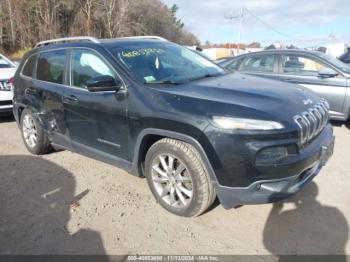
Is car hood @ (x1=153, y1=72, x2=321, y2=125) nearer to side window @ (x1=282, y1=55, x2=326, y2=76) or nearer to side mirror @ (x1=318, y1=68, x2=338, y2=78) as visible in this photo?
side mirror @ (x1=318, y1=68, x2=338, y2=78)

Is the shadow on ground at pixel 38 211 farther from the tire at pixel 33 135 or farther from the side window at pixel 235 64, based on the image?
the side window at pixel 235 64

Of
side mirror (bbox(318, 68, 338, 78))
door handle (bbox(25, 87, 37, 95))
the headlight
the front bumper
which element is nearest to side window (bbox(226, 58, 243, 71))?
side mirror (bbox(318, 68, 338, 78))

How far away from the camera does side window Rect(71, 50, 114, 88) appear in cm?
385

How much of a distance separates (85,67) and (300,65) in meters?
4.45

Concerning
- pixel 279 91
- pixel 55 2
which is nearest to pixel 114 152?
pixel 279 91

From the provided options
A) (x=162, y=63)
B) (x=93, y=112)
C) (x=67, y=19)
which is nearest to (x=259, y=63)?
(x=162, y=63)

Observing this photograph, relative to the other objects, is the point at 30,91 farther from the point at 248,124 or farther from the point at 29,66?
the point at 248,124

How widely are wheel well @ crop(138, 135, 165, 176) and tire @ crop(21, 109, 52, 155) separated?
6.92ft

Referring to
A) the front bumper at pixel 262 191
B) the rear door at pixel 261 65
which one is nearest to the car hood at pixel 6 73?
the rear door at pixel 261 65

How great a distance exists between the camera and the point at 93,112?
12.8ft

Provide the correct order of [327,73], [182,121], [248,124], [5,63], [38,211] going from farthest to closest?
1. [5,63]
2. [327,73]
3. [38,211]
4. [182,121]
5. [248,124]

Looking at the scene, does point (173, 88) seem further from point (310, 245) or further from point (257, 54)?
point (257, 54)

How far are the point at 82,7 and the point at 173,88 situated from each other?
4095 cm

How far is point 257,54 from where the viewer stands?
7223mm
